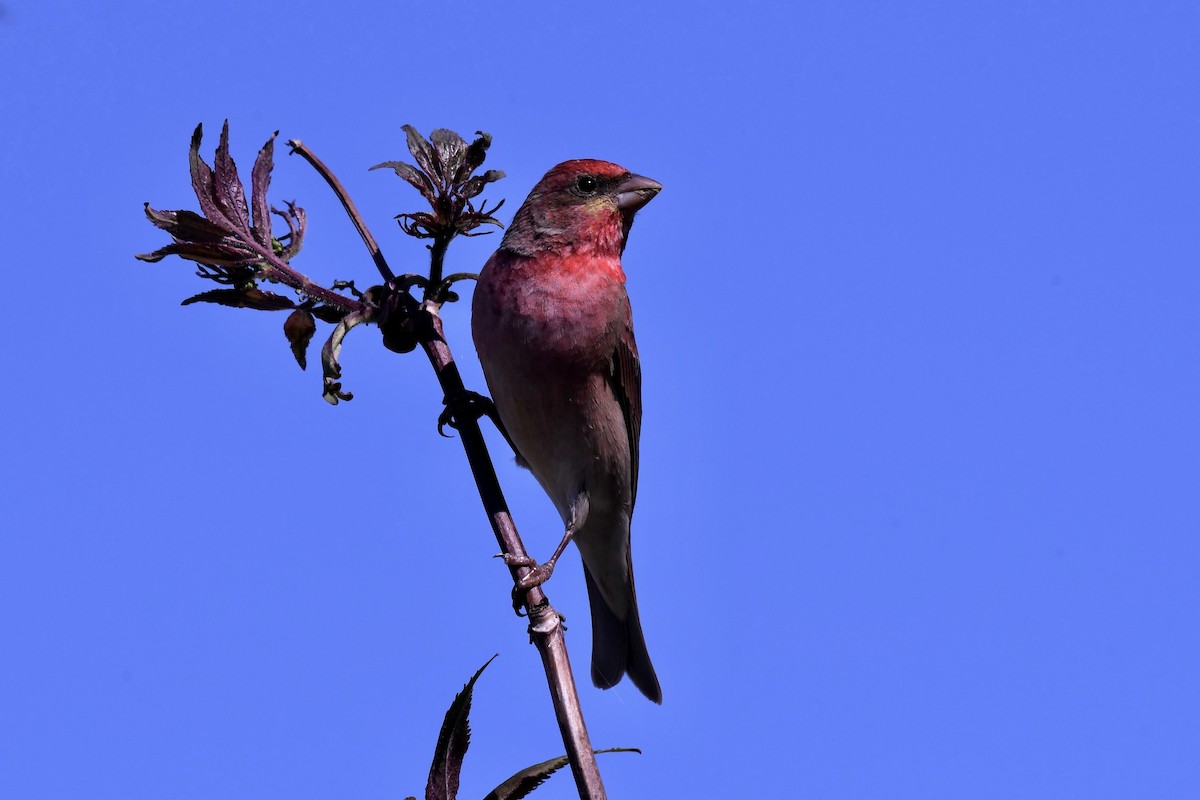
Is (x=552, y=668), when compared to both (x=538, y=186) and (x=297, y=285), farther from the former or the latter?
(x=538, y=186)

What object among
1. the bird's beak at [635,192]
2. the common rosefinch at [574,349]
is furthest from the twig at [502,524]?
the bird's beak at [635,192]

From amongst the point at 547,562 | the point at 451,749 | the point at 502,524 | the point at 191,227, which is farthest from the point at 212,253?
the point at 547,562

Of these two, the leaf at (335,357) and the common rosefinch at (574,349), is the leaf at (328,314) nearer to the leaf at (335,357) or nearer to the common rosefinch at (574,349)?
the leaf at (335,357)

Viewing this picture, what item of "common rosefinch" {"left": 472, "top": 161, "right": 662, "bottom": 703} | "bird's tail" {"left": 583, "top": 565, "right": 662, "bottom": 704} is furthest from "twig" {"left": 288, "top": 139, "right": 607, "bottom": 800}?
"bird's tail" {"left": 583, "top": 565, "right": 662, "bottom": 704}

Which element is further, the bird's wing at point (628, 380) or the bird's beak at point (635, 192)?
the bird's beak at point (635, 192)

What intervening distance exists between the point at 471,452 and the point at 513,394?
5.98 ft

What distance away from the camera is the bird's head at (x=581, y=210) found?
17.7 ft

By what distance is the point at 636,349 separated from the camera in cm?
552

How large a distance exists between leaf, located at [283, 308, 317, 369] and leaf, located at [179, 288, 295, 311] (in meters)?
0.03

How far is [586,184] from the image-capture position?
18.2 feet

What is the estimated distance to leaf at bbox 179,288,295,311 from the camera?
3201 millimetres

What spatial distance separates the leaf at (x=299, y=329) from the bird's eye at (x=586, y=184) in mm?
2495

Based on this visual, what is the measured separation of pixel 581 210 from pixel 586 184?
156 millimetres

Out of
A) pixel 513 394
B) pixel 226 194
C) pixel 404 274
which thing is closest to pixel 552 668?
pixel 404 274
